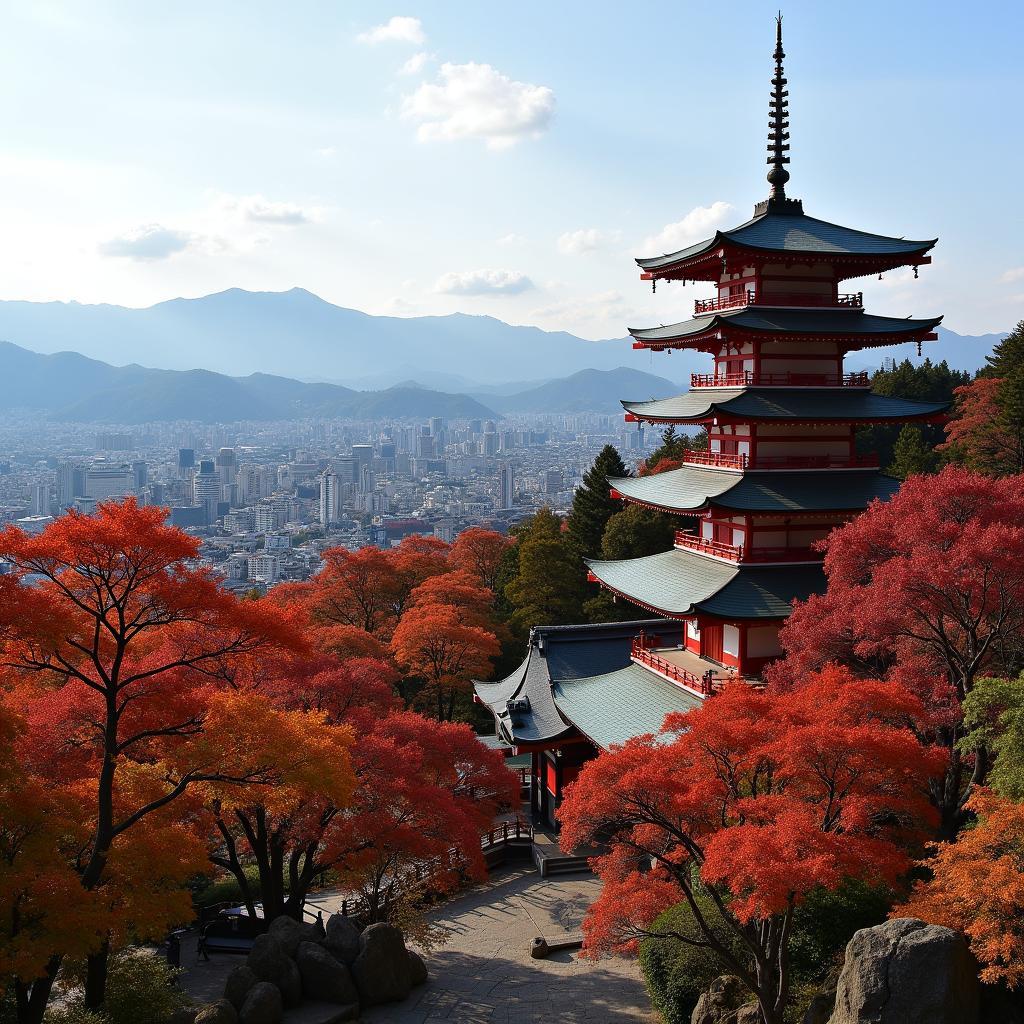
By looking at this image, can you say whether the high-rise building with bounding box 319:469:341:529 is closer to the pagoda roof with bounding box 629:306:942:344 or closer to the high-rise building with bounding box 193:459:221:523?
the high-rise building with bounding box 193:459:221:523

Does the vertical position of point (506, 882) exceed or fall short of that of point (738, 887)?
it falls short

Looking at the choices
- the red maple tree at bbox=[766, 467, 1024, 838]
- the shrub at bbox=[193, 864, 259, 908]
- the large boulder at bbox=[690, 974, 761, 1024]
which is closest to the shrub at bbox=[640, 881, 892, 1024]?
the large boulder at bbox=[690, 974, 761, 1024]

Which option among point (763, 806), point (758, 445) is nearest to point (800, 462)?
point (758, 445)

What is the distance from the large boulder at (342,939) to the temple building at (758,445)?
6.38 meters

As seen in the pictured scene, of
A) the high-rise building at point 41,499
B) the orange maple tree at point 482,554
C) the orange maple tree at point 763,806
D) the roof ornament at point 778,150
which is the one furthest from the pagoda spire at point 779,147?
the high-rise building at point 41,499

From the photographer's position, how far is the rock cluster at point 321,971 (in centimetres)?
1438

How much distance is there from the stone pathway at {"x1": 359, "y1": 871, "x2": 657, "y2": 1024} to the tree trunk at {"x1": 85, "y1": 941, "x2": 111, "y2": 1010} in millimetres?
4134

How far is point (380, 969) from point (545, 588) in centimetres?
2122

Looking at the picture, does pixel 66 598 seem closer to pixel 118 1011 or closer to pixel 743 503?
pixel 118 1011

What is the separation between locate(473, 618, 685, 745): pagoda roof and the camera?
903 inches

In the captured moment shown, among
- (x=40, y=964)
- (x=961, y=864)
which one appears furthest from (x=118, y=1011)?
(x=961, y=864)

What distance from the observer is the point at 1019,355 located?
35.6 metres

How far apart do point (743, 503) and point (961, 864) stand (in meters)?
9.49

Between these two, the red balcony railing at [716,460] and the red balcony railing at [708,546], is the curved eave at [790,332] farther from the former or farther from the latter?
the red balcony railing at [708,546]
